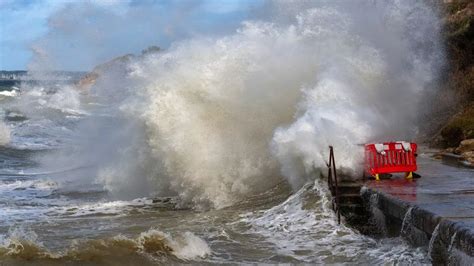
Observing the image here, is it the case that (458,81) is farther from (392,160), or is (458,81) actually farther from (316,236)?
(316,236)

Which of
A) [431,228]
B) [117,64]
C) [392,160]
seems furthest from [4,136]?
[431,228]

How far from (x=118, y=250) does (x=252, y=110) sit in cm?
614

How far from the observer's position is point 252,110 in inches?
548

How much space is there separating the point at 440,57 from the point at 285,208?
34.5ft

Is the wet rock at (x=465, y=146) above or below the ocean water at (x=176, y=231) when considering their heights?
above

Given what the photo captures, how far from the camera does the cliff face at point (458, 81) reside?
49.3ft

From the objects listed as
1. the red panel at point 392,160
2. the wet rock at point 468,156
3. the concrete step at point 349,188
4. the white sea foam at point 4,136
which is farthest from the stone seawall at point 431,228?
the white sea foam at point 4,136

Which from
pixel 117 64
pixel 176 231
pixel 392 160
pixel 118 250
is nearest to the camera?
pixel 118 250

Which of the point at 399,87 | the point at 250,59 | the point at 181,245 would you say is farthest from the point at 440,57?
the point at 181,245

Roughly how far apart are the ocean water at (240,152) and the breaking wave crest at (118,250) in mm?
24

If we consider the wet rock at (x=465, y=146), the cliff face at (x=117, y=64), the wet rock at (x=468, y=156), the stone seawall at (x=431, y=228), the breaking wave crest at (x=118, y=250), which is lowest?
the breaking wave crest at (x=118, y=250)

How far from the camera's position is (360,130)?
11766 mm

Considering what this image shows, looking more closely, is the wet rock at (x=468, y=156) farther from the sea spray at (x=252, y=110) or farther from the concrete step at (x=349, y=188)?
the concrete step at (x=349, y=188)

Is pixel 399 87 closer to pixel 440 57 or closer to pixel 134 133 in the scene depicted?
pixel 440 57
